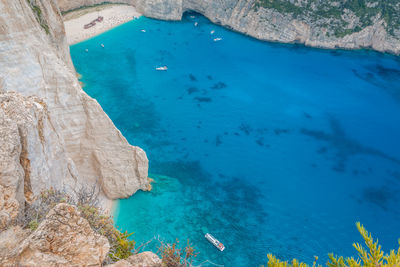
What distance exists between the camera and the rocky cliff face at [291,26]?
46312 mm

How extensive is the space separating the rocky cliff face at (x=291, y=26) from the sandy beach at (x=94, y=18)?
2.51 m

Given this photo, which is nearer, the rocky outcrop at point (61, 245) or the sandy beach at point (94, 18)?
the rocky outcrop at point (61, 245)

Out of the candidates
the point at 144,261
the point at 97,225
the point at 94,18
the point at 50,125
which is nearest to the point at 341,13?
the point at 94,18

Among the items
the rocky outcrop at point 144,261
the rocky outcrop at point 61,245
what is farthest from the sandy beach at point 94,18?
the rocky outcrop at point 144,261

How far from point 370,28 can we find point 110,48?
4108cm

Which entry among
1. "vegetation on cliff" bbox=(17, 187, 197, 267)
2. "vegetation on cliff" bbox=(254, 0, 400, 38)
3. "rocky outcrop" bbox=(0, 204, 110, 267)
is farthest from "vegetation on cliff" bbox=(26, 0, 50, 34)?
"vegetation on cliff" bbox=(254, 0, 400, 38)

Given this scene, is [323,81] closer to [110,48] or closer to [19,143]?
[110,48]

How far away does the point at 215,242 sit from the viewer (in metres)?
20.1

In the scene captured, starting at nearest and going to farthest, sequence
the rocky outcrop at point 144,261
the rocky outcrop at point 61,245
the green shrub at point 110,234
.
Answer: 1. the rocky outcrop at point 61,245
2. the rocky outcrop at point 144,261
3. the green shrub at point 110,234

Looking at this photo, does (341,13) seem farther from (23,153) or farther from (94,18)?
(23,153)

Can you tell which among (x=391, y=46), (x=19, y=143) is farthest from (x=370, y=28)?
(x=19, y=143)

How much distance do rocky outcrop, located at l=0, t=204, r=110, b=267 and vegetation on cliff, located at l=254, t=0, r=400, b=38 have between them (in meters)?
48.0

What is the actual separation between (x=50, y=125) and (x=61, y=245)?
25.0 ft

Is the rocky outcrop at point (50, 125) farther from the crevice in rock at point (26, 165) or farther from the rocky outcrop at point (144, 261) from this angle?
the rocky outcrop at point (144, 261)
